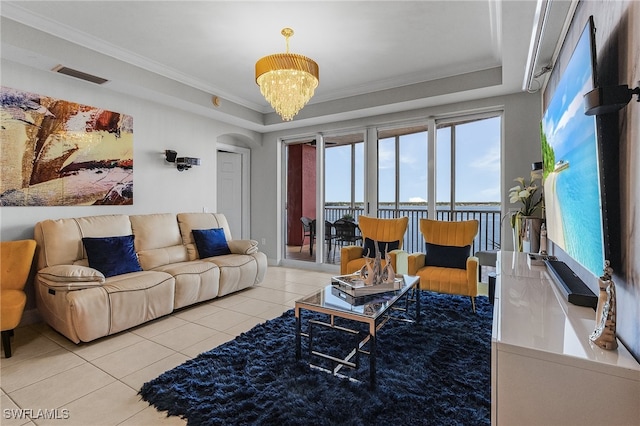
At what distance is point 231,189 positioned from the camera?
6.20 meters

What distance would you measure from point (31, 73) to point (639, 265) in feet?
15.8

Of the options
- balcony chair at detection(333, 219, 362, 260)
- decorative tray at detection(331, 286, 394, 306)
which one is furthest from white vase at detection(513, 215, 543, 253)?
balcony chair at detection(333, 219, 362, 260)

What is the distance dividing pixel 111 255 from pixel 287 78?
2500mm

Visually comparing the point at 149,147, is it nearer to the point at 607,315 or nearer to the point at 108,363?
the point at 108,363

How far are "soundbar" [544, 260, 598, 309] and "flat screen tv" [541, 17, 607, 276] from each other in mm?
157

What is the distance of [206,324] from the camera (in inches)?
122

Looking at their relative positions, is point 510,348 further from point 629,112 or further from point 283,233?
point 283,233

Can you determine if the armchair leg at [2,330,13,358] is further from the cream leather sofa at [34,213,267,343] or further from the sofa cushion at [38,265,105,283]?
the sofa cushion at [38,265,105,283]

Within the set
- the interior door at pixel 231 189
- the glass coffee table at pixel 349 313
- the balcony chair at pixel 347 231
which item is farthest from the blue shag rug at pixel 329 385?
the interior door at pixel 231 189

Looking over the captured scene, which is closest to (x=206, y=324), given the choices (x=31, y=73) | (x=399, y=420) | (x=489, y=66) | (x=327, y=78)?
(x=399, y=420)

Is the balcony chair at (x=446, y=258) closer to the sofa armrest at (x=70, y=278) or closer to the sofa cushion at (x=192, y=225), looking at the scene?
the sofa cushion at (x=192, y=225)

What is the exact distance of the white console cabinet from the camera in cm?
103

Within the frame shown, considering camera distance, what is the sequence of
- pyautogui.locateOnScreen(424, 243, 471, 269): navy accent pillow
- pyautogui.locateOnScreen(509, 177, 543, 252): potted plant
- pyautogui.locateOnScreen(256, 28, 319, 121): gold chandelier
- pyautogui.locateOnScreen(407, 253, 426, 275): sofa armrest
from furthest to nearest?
pyautogui.locateOnScreen(424, 243, 471, 269): navy accent pillow
pyautogui.locateOnScreen(407, 253, 426, 275): sofa armrest
pyautogui.locateOnScreen(509, 177, 543, 252): potted plant
pyautogui.locateOnScreen(256, 28, 319, 121): gold chandelier

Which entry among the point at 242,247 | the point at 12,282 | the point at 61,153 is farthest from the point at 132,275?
the point at 61,153
